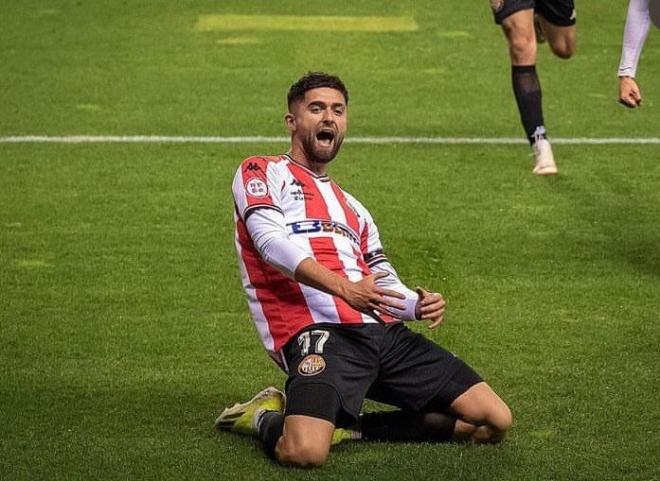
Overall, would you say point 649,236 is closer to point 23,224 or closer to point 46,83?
point 23,224

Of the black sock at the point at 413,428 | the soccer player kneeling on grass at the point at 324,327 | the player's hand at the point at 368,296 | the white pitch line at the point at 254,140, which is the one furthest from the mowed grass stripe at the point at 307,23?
the player's hand at the point at 368,296

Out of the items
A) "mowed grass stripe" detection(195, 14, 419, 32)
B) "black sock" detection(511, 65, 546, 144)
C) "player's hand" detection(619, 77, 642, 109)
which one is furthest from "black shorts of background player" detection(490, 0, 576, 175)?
"mowed grass stripe" detection(195, 14, 419, 32)

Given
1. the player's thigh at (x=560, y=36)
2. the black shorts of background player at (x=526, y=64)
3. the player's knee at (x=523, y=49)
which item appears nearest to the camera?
the black shorts of background player at (x=526, y=64)

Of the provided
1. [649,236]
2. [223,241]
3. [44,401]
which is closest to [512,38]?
[649,236]

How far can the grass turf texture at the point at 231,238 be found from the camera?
5.30m

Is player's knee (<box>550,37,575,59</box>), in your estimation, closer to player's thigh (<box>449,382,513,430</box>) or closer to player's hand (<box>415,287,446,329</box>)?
player's thigh (<box>449,382,513,430</box>)

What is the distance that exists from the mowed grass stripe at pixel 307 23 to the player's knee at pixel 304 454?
27.9ft

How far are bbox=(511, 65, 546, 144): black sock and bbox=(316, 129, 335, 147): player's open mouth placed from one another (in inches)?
125

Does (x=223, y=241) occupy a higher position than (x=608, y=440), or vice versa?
(x=223, y=241)

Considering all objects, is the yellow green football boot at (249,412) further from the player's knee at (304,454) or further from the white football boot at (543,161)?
the white football boot at (543,161)

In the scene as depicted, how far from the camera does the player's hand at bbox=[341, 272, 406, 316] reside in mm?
4898

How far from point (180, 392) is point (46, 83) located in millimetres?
6048

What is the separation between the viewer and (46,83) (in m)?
11.4

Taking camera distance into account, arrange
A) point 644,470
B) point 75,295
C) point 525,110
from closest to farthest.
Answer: point 644,470
point 75,295
point 525,110
